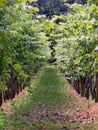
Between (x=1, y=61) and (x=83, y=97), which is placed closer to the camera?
(x=1, y=61)

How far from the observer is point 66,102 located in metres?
19.8

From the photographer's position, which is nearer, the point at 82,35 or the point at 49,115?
the point at 82,35

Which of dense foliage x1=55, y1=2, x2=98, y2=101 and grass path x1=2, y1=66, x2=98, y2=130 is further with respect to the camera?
grass path x1=2, y1=66, x2=98, y2=130

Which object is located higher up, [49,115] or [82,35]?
[82,35]

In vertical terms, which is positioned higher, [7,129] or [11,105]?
[7,129]

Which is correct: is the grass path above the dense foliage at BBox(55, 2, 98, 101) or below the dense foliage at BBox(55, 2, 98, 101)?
below

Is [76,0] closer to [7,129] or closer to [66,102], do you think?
[66,102]

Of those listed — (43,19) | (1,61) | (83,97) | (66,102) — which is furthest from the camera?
(83,97)

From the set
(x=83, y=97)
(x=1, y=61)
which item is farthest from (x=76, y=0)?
(x=1, y=61)

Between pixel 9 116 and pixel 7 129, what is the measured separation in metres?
2.47

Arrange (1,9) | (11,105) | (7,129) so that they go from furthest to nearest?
(11,105) → (7,129) → (1,9)

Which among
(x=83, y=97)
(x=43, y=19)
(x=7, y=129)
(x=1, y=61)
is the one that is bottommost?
(x=83, y=97)

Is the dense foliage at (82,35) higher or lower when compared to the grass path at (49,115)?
higher

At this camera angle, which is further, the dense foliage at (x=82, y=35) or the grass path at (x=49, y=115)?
the grass path at (x=49, y=115)
